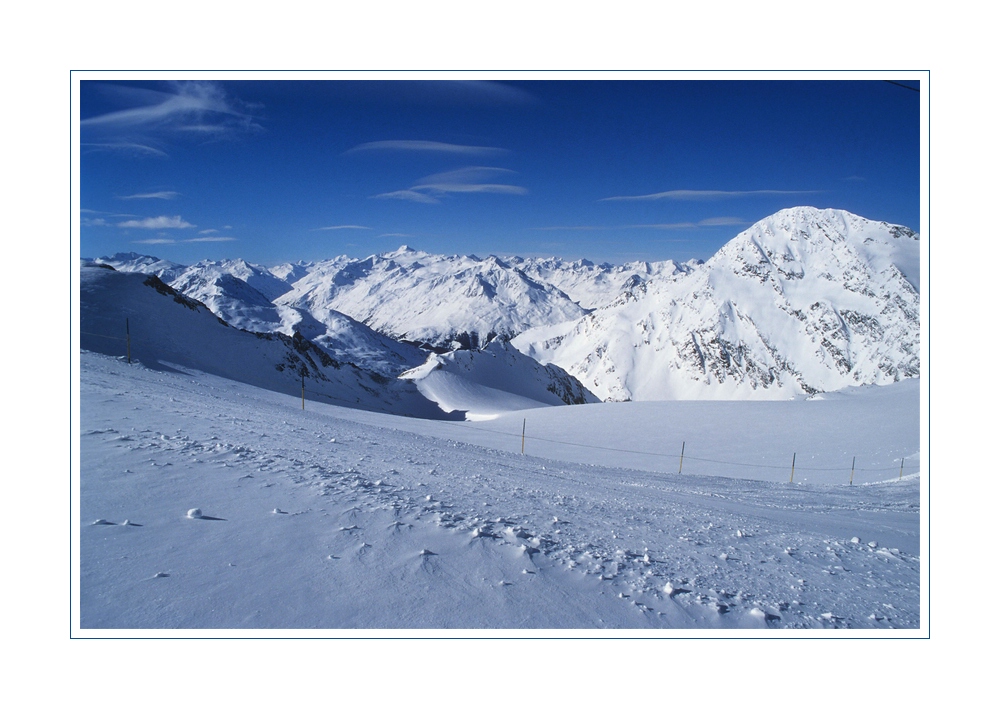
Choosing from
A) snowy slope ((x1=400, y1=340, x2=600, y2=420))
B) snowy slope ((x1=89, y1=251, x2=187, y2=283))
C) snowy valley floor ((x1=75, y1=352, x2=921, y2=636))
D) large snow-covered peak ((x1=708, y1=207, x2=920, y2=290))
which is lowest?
snowy slope ((x1=400, y1=340, x2=600, y2=420))

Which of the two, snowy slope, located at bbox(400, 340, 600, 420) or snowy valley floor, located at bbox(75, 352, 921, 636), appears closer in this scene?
snowy valley floor, located at bbox(75, 352, 921, 636)

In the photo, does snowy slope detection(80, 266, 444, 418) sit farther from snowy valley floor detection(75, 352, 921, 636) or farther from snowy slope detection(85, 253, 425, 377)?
snowy slope detection(85, 253, 425, 377)

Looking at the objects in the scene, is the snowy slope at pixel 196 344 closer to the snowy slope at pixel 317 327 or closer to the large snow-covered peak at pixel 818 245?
the snowy slope at pixel 317 327

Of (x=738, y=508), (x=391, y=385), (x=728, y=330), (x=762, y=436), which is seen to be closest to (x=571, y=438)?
(x=762, y=436)

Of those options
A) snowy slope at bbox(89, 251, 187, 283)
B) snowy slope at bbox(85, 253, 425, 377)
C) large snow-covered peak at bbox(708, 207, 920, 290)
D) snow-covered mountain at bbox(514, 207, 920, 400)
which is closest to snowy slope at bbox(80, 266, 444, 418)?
snowy slope at bbox(89, 251, 187, 283)
